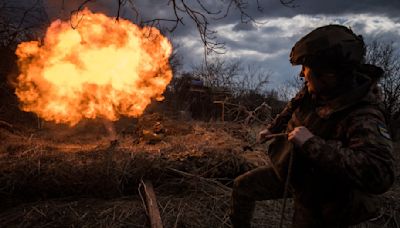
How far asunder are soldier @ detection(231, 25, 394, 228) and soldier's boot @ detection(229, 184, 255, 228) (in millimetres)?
654

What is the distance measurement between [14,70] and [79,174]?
7.39 m

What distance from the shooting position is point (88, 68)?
31.0ft

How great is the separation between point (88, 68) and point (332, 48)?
7.94 meters

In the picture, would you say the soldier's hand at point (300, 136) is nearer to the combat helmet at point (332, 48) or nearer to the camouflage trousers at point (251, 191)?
the combat helmet at point (332, 48)

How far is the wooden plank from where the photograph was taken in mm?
4343

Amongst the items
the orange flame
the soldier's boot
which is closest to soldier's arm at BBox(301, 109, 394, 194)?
the soldier's boot

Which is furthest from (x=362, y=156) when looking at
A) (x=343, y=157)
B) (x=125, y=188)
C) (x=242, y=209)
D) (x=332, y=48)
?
(x=125, y=188)

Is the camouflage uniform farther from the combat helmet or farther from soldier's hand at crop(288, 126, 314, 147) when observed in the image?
the combat helmet

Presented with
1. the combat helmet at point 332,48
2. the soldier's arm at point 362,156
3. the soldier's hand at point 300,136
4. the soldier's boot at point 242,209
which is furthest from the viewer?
the soldier's boot at point 242,209

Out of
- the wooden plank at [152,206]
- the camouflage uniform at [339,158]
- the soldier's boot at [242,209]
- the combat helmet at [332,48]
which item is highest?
the combat helmet at [332,48]

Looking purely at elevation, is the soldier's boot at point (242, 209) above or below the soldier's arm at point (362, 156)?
below

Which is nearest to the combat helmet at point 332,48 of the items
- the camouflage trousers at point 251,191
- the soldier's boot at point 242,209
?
the camouflage trousers at point 251,191

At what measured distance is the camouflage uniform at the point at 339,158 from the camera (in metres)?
2.38

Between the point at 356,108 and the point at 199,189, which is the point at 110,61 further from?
the point at 356,108
